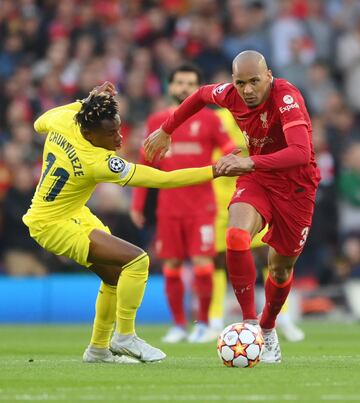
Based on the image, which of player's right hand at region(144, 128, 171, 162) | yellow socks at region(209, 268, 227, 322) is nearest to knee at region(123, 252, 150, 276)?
player's right hand at region(144, 128, 171, 162)

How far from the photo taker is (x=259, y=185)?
977cm

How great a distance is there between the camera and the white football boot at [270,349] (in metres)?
9.72

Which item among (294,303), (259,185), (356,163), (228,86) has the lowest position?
(294,303)

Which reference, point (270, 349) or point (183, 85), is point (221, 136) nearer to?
point (183, 85)

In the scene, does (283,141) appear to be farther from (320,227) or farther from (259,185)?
(320,227)

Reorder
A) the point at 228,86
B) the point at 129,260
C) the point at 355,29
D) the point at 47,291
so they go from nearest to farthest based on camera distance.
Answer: the point at 129,260, the point at 228,86, the point at 47,291, the point at 355,29

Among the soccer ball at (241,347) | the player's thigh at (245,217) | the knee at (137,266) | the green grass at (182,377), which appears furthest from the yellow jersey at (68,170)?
the soccer ball at (241,347)

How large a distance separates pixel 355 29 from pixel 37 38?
4949 millimetres

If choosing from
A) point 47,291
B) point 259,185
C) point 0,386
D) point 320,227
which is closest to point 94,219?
point 259,185

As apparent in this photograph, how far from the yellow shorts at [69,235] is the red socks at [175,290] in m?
4.09

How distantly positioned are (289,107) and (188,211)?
4.38 m

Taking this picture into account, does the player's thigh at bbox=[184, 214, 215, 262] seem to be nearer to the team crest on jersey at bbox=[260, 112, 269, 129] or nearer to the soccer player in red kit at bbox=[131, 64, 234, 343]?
the soccer player in red kit at bbox=[131, 64, 234, 343]

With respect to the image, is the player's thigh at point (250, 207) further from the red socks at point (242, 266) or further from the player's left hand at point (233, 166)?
the player's left hand at point (233, 166)

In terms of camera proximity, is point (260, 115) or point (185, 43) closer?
point (260, 115)
